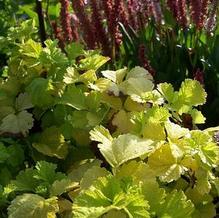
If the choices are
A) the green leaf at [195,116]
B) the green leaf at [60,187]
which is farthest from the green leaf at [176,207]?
the green leaf at [195,116]

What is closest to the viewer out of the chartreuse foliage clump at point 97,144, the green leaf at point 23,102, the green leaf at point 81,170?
the chartreuse foliage clump at point 97,144

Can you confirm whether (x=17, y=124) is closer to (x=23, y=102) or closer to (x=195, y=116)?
(x=23, y=102)

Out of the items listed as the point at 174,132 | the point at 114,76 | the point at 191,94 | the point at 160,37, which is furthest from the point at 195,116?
the point at 160,37

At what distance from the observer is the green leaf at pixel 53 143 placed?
76.7 inches

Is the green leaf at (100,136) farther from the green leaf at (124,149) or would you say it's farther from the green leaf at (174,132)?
the green leaf at (174,132)

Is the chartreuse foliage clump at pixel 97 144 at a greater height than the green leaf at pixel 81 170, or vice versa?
the chartreuse foliage clump at pixel 97 144

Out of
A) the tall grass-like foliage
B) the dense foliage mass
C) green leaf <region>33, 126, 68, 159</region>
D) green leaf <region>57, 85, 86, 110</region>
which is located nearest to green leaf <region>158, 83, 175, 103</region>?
the dense foliage mass

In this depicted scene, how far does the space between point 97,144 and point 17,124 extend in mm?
260

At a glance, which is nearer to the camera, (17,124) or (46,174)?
(46,174)

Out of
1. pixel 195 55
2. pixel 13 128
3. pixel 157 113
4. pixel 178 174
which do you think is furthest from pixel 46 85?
pixel 195 55

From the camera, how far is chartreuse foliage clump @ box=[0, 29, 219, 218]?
1522mm

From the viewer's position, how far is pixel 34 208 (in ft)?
5.24

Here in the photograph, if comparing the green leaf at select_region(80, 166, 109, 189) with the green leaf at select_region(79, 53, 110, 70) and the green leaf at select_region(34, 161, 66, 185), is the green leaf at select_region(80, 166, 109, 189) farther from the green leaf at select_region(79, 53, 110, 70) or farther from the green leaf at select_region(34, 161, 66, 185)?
the green leaf at select_region(79, 53, 110, 70)

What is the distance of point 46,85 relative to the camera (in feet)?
6.47
